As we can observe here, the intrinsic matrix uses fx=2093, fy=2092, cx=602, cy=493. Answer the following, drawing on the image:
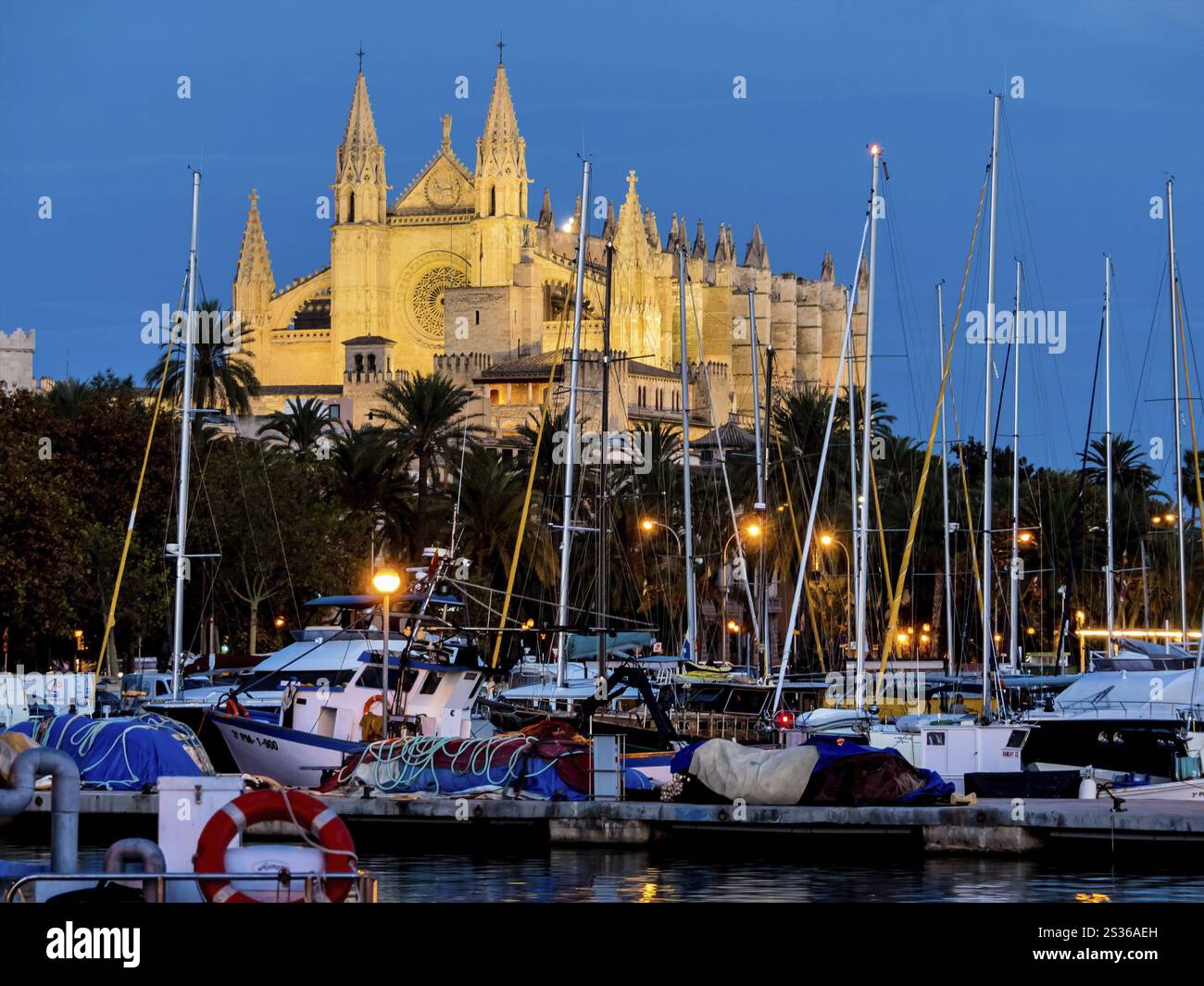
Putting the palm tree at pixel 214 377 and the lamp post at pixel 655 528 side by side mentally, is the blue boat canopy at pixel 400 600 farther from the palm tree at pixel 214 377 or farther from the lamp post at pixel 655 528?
the palm tree at pixel 214 377

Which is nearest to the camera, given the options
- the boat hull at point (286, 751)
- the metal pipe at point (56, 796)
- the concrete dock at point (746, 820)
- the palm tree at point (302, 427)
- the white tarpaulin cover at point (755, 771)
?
the metal pipe at point (56, 796)

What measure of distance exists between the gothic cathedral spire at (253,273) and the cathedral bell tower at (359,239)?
299 inches

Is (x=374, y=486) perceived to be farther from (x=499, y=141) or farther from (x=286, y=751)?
(x=499, y=141)

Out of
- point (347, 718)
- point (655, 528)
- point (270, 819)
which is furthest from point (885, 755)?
point (655, 528)

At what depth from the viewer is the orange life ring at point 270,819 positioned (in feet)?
51.5

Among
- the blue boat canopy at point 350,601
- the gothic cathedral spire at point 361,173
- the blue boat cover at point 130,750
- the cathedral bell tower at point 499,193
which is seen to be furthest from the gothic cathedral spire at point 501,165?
the blue boat cover at point 130,750

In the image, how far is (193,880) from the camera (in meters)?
14.5

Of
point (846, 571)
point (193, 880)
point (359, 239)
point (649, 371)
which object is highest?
point (359, 239)

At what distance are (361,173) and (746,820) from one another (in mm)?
125814

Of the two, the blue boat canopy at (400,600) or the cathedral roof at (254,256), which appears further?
the cathedral roof at (254,256)

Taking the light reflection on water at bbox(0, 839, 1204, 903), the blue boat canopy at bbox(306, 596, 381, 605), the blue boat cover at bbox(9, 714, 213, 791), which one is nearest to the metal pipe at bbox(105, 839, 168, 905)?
the light reflection on water at bbox(0, 839, 1204, 903)

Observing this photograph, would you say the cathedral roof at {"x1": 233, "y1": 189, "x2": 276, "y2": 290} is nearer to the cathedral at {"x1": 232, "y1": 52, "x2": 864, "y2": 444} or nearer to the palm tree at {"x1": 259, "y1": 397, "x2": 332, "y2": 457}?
the cathedral at {"x1": 232, "y1": 52, "x2": 864, "y2": 444}

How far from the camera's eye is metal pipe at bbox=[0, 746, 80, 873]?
1500 centimetres
